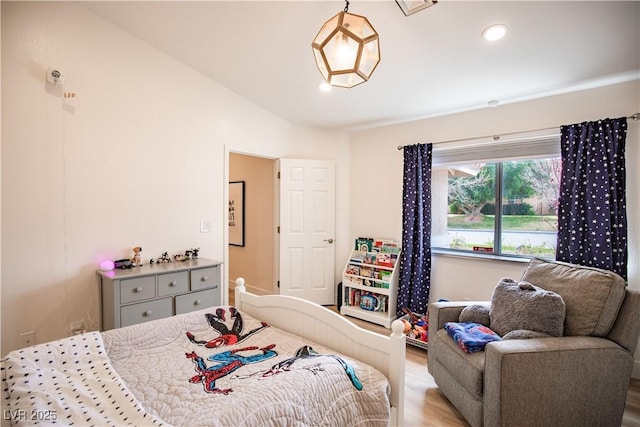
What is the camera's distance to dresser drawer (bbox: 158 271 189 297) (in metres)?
2.41

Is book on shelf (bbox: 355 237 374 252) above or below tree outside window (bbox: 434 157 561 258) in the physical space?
below

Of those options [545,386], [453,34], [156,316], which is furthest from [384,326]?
[453,34]

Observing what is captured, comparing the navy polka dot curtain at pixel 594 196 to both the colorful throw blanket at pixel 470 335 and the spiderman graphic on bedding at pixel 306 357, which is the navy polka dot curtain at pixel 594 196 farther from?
the spiderman graphic on bedding at pixel 306 357

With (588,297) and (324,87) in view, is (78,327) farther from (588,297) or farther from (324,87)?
(588,297)

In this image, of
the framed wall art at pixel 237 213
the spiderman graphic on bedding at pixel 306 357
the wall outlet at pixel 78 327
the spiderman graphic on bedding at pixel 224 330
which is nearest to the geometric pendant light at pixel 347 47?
the spiderman graphic on bedding at pixel 306 357

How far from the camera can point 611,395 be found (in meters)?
1.64

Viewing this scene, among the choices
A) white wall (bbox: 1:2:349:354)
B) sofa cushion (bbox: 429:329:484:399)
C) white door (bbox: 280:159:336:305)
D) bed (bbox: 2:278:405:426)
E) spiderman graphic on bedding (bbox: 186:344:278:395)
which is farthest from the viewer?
white door (bbox: 280:159:336:305)

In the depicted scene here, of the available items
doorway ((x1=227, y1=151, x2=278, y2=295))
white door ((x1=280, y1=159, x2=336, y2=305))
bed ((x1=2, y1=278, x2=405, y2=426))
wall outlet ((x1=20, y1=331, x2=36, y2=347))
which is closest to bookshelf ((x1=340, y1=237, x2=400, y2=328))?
white door ((x1=280, y1=159, x2=336, y2=305))

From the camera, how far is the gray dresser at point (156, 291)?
2205mm

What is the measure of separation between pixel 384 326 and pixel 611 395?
1.99 meters

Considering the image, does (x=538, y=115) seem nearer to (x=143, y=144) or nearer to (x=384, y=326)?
(x=384, y=326)

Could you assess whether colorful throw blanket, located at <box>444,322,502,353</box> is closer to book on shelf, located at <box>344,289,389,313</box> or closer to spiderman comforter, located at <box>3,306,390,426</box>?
spiderman comforter, located at <box>3,306,390,426</box>

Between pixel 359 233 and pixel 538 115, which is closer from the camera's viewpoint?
pixel 538 115

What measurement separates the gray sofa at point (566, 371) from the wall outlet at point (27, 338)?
9.60 feet
